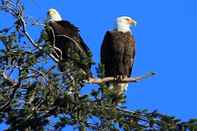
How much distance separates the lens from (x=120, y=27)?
12109 mm

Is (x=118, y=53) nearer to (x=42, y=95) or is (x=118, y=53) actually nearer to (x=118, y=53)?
(x=118, y=53)

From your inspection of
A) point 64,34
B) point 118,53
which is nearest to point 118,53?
point 118,53

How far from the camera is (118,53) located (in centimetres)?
1170

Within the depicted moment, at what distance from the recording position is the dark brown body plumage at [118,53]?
1166 centimetres

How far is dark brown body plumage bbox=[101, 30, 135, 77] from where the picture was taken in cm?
1166

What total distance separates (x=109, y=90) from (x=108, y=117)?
29 centimetres

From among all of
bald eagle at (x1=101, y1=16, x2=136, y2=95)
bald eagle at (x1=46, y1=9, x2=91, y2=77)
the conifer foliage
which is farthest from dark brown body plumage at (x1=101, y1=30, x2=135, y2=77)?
the conifer foliage

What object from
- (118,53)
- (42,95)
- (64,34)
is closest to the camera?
(42,95)

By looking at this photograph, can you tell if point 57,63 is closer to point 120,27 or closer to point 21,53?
point 21,53

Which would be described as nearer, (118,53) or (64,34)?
(64,34)

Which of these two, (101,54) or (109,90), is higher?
(101,54)

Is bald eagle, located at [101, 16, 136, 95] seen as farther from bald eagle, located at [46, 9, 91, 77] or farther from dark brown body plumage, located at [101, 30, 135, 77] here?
bald eagle, located at [46, 9, 91, 77]

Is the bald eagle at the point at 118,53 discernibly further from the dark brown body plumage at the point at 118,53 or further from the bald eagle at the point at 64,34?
the bald eagle at the point at 64,34

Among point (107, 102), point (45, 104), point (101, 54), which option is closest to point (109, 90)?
point (107, 102)
